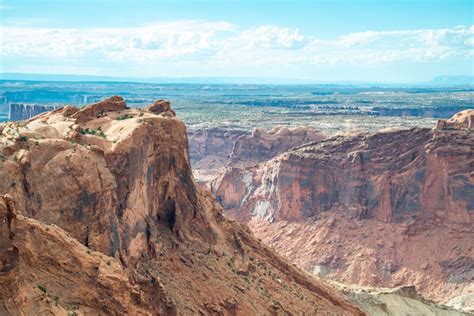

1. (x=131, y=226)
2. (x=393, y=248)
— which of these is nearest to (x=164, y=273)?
(x=131, y=226)

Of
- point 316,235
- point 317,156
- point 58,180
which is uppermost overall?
point 58,180

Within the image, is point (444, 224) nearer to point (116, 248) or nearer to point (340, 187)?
point (340, 187)

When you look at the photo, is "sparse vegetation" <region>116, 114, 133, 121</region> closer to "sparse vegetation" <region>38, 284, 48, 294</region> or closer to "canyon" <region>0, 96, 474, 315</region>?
"canyon" <region>0, 96, 474, 315</region>

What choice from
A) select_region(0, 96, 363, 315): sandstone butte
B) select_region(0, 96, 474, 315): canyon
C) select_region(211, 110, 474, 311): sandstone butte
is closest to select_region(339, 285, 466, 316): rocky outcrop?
select_region(0, 96, 474, 315): canyon

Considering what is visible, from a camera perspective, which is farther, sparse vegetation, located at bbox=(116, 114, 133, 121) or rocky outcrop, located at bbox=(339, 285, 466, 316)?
rocky outcrop, located at bbox=(339, 285, 466, 316)

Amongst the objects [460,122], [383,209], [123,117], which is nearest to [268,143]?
[460,122]

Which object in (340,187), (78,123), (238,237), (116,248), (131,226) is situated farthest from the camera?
(340,187)
